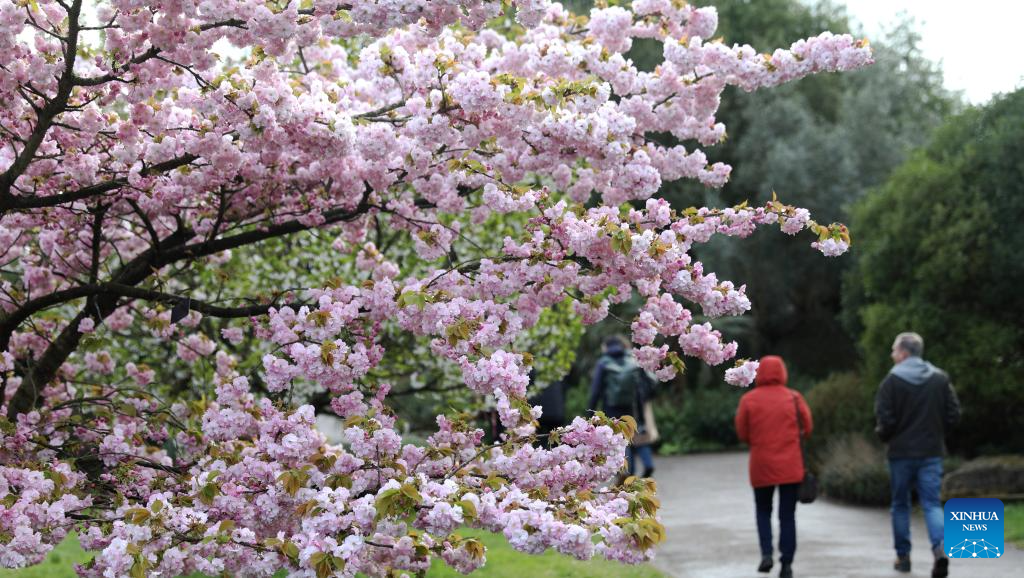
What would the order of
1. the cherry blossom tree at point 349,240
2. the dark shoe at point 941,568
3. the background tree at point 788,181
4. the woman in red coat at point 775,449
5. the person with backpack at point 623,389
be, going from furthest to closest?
the background tree at point 788,181 → the person with backpack at point 623,389 → the woman in red coat at point 775,449 → the dark shoe at point 941,568 → the cherry blossom tree at point 349,240

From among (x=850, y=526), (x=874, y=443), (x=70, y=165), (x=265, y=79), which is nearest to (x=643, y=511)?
(x=265, y=79)

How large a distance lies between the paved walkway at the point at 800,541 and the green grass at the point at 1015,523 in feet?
1.13

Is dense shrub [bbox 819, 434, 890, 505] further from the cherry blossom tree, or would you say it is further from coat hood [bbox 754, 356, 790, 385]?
the cherry blossom tree

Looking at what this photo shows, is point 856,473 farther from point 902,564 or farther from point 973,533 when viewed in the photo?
point 902,564

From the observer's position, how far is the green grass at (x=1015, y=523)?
10386 mm

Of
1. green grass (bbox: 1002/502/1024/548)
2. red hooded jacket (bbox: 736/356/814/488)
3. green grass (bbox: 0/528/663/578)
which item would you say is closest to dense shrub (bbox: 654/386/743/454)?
green grass (bbox: 1002/502/1024/548)

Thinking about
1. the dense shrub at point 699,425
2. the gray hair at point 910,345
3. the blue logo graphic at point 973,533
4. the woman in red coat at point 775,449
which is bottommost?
the blue logo graphic at point 973,533

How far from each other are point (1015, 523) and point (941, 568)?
3056mm

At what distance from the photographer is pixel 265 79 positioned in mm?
5180

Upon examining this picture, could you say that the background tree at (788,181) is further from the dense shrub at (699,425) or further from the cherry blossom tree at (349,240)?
the cherry blossom tree at (349,240)

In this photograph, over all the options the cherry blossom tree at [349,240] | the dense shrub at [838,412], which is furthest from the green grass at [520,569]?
the dense shrub at [838,412]

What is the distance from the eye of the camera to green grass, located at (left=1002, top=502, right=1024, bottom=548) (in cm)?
1039

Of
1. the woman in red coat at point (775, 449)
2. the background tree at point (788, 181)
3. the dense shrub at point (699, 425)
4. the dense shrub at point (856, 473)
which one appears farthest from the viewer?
the background tree at point (788, 181)

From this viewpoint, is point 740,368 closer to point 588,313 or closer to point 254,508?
point 588,313
